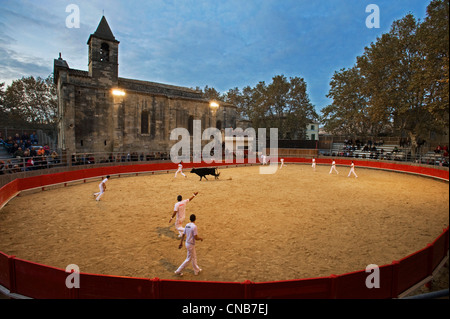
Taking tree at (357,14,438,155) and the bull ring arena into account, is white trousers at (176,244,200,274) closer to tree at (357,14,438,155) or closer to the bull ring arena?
the bull ring arena

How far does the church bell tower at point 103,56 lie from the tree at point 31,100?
99.6ft

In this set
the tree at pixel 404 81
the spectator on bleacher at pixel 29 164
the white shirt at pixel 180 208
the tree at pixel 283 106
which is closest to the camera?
the white shirt at pixel 180 208

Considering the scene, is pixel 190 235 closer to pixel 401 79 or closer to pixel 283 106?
pixel 401 79

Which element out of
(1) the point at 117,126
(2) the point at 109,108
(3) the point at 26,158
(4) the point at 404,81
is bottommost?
(3) the point at 26,158

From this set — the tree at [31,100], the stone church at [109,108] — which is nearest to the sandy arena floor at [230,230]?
the stone church at [109,108]

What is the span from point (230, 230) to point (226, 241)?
98 centimetres

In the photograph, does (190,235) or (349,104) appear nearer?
(190,235)

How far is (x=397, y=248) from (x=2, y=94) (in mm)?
66120

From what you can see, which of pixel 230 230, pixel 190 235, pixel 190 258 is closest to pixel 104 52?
pixel 230 230

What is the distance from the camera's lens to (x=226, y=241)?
7816 millimetres

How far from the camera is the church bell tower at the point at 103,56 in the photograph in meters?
28.9

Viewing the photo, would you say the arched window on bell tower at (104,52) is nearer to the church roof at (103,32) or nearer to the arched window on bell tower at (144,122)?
the church roof at (103,32)

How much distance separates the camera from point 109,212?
10.8m

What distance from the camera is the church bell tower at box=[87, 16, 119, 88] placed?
28.9m
